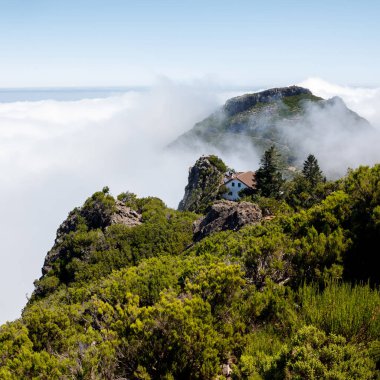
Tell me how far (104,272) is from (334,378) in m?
25.6

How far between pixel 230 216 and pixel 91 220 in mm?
15509

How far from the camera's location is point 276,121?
145m

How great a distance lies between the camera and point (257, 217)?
2311 cm

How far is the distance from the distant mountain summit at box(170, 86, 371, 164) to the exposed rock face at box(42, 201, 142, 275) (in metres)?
100

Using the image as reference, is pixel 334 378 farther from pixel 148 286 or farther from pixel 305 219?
pixel 148 286

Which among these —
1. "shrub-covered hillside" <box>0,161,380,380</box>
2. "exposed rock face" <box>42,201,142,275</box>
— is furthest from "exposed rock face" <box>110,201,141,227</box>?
"shrub-covered hillside" <box>0,161,380,380</box>

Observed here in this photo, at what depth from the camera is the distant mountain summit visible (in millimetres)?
139375

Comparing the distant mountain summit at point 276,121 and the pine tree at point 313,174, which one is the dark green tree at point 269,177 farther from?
the distant mountain summit at point 276,121

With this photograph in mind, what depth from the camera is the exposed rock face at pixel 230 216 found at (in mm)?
22828

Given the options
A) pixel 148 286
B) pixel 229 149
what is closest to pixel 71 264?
pixel 148 286

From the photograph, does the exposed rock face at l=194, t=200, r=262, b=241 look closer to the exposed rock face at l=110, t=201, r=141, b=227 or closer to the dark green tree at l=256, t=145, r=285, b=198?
the exposed rock face at l=110, t=201, r=141, b=227

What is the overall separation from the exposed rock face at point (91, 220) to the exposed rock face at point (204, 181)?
82.1ft

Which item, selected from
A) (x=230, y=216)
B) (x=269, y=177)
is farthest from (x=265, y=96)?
(x=230, y=216)

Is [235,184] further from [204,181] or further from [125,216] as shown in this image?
[125,216]
